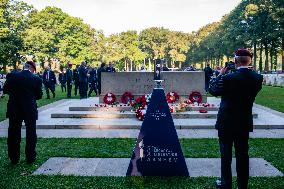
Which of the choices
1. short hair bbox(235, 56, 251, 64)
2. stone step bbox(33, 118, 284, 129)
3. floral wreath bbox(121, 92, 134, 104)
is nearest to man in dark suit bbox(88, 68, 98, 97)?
floral wreath bbox(121, 92, 134, 104)

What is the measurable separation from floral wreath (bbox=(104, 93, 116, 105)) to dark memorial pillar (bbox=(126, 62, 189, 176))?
30.5 ft

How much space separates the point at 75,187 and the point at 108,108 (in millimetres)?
8736

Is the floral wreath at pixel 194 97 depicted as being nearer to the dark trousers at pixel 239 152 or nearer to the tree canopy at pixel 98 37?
the dark trousers at pixel 239 152

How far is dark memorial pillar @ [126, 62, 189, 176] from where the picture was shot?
6676 millimetres

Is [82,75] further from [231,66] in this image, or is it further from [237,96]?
[237,96]

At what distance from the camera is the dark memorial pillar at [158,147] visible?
668 centimetres

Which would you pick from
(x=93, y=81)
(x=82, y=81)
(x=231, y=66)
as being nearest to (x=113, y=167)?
(x=231, y=66)

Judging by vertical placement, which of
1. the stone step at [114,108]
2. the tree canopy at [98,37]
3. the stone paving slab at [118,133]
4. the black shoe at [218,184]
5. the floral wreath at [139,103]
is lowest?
the stone paving slab at [118,133]

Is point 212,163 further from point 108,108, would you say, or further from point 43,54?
point 43,54

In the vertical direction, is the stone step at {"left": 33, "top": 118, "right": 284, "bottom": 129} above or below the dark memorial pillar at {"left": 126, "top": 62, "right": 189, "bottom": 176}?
below

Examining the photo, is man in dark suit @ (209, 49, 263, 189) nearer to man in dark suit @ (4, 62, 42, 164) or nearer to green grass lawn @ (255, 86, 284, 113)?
man in dark suit @ (4, 62, 42, 164)

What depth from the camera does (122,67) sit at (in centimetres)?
11575

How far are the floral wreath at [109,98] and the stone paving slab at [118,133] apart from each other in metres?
3.91

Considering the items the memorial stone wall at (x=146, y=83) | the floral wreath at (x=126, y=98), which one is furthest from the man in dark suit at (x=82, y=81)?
the floral wreath at (x=126, y=98)
